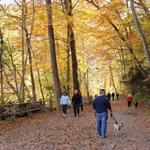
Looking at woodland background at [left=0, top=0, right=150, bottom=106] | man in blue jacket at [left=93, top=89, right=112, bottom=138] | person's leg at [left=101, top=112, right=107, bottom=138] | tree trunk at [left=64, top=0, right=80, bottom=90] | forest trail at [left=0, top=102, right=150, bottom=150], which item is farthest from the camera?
tree trunk at [left=64, top=0, right=80, bottom=90]

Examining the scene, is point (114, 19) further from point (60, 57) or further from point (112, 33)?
point (60, 57)

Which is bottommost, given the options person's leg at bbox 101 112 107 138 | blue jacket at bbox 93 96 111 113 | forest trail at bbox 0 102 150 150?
forest trail at bbox 0 102 150 150

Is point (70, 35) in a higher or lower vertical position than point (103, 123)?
higher

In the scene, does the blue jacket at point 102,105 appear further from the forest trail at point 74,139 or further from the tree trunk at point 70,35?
the tree trunk at point 70,35

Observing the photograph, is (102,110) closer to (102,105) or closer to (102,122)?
(102,105)

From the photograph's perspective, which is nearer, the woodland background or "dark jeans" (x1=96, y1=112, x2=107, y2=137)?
"dark jeans" (x1=96, y1=112, x2=107, y2=137)

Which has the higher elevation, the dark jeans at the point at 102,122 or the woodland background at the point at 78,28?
the woodland background at the point at 78,28

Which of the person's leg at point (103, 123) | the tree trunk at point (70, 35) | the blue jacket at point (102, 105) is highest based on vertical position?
the tree trunk at point (70, 35)

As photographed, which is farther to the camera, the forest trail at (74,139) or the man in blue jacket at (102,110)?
the man in blue jacket at (102,110)

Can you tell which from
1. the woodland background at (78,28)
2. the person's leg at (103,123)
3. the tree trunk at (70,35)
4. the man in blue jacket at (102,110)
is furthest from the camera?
the tree trunk at (70,35)

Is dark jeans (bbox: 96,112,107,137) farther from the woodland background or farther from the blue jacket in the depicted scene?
the woodland background

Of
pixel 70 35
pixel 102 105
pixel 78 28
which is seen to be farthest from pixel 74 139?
pixel 70 35

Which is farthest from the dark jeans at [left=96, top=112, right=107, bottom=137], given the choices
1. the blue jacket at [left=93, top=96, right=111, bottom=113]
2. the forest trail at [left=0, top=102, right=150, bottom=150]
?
the forest trail at [left=0, top=102, right=150, bottom=150]

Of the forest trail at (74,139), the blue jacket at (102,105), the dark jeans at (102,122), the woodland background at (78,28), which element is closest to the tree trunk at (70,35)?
the woodland background at (78,28)
